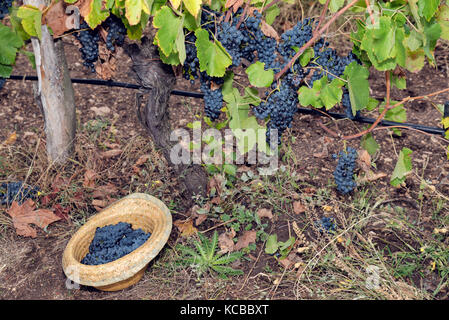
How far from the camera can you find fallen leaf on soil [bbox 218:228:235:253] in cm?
271

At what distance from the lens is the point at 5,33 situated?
8.94 ft

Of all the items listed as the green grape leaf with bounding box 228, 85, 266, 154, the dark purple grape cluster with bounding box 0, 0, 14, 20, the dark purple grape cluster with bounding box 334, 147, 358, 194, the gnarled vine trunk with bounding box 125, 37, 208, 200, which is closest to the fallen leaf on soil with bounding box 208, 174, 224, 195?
the gnarled vine trunk with bounding box 125, 37, 208, 200

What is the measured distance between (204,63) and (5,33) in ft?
A: 3.98

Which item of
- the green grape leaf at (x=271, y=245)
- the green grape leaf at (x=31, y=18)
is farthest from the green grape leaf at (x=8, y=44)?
the green grape leaf at (x=271, y=245)

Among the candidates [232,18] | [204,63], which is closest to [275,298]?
[204,63]

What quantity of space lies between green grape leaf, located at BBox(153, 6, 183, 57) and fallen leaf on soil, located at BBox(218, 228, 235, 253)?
1.11 meters

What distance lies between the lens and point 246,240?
108 inches

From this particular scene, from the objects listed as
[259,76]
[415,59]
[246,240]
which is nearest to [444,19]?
[415,59]

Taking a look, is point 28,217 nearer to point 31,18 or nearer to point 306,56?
point 31,18

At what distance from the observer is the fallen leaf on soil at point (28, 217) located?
9.34ft

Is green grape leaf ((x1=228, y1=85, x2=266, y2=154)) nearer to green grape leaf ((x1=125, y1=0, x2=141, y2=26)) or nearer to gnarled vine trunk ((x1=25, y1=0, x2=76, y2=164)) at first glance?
green grape leaf ((x1=125, y1=0, x2=141, y2=26))

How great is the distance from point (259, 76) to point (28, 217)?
5.26ft

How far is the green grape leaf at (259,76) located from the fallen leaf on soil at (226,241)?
89cm
